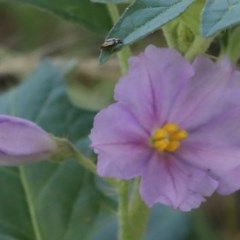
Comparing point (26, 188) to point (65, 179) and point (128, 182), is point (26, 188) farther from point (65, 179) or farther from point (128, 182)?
point (128, 182)

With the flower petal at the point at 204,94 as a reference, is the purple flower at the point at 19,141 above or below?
above

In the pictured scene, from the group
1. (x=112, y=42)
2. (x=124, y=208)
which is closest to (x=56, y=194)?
(x=124, y=208)

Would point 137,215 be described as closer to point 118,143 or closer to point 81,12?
point 118,143

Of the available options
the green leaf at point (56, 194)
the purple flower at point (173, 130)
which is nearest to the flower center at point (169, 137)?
the purple flower at point (173, 130)

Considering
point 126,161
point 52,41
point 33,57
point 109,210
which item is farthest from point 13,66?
point 126,161

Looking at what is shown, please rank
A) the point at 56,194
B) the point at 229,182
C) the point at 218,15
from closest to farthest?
1. the point at 218,15
2. the point at 229,182
3. the point at 56,194

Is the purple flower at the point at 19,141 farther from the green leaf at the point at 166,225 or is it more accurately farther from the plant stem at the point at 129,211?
the green leaf at the point at 166,225

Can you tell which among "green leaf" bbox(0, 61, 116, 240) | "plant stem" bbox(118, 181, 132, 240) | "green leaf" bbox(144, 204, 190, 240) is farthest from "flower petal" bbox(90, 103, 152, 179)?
"green leaf" bbox(144, 204, 190, 240)

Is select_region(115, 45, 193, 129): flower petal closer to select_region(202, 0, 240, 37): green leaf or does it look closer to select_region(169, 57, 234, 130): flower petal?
select_region(169, 57, 234, 130): flower petal
